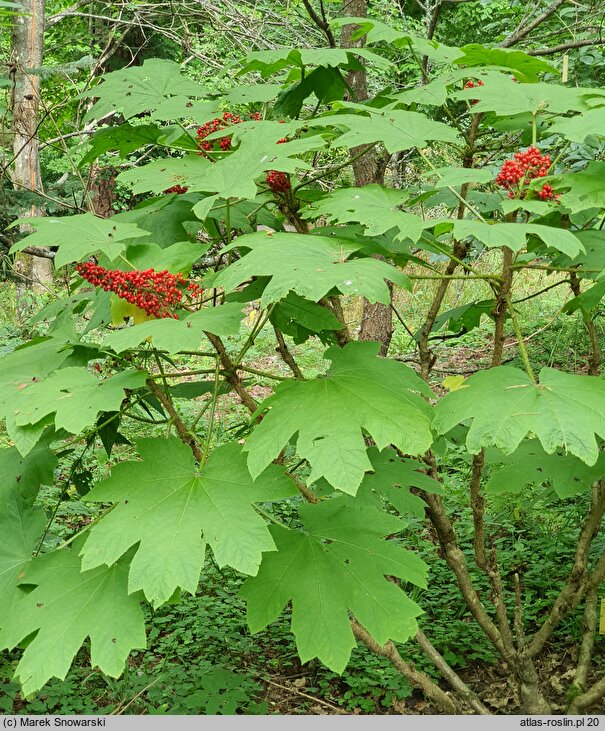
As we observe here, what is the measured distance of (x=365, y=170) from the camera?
306 cm

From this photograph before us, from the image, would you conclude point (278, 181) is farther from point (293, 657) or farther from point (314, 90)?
point (293, 657)

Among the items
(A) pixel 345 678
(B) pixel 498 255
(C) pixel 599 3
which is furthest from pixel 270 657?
(B) pixel 498 255

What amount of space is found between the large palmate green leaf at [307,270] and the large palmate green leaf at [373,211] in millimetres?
59

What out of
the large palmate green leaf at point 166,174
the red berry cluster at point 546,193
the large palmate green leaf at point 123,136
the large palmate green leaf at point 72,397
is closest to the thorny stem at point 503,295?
the red berry cluster at point 546,193

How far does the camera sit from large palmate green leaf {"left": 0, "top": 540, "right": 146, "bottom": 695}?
143 centimetres

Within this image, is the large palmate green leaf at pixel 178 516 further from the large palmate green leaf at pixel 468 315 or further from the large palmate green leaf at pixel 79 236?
the large palmate green leaf at pixel 468 315

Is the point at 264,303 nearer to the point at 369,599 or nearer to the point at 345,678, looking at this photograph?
the point at 369,599

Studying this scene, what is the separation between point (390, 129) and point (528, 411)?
26.1 inches

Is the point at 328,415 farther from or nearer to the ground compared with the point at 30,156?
farther from the ground

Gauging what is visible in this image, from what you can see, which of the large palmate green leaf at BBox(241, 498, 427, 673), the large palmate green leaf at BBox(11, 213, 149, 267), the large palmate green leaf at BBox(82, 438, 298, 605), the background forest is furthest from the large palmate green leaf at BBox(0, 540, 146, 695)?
the large palmate green leaf at BBox(11, 213, 149, 267)

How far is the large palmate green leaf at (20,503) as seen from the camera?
174 centimetres

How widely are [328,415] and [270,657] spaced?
6.35ft

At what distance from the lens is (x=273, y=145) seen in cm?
163

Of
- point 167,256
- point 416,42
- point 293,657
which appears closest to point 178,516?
point 167,256
